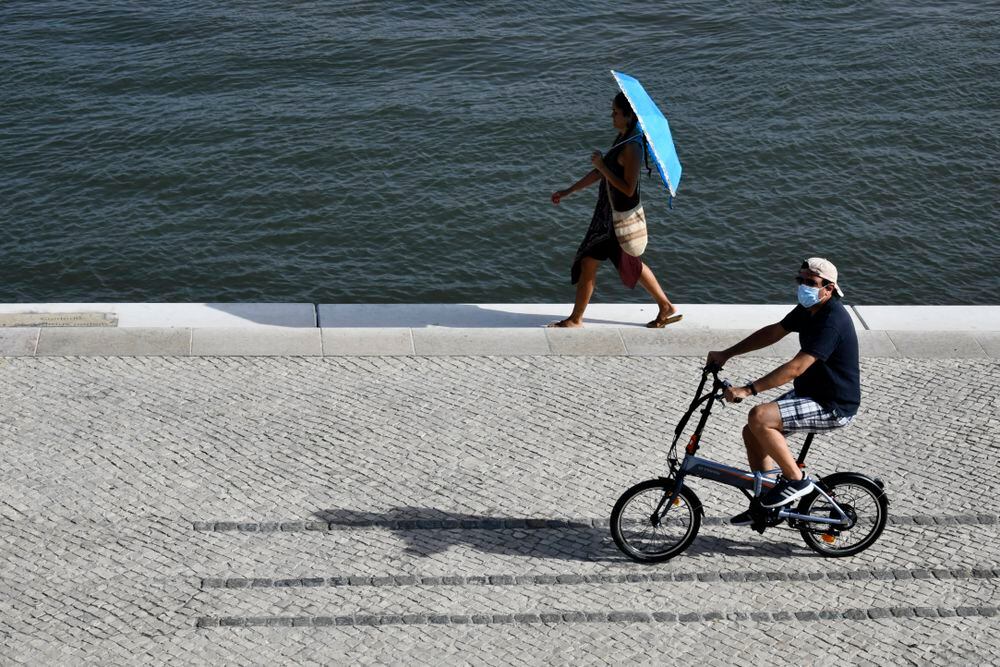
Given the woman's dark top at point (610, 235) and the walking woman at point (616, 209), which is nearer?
the walking woman at point (616, 209)

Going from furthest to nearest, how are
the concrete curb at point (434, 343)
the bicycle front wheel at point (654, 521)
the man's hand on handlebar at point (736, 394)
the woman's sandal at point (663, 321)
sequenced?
the woman's sandal at point (663, 321) → the concrete curb at point (434, 343) → the bicycle front wheel at point (654, 521) → the man's hand on handlebar at point (736, 394)

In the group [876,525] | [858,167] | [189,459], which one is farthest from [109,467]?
[858,167]

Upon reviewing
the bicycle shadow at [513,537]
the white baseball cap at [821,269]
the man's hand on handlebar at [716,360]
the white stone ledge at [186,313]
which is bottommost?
the white stone ledge at [186,313]

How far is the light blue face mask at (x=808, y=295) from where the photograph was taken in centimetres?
597

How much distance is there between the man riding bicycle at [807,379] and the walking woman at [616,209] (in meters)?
2.53

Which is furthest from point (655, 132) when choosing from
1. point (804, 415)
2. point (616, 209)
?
point (804, 415)

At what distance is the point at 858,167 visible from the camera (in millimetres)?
14430

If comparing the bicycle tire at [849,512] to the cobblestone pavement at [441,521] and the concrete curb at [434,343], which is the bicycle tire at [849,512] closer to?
the cobblestone pavement at [441,521]

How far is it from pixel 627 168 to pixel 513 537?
3037 mm

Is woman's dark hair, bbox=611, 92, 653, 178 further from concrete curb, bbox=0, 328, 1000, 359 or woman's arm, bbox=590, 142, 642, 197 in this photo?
concrete curb, bbox=0, 328, 1000, 359

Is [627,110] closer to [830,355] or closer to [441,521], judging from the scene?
[830,355]

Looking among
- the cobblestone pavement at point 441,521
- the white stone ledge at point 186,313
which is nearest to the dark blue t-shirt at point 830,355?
the cobblestone pavement at point 441,521

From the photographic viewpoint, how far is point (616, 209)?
8727 millimetres

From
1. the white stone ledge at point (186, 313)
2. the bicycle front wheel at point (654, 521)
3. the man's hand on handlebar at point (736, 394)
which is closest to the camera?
the man's hand on handlebar at point (736, 394)
